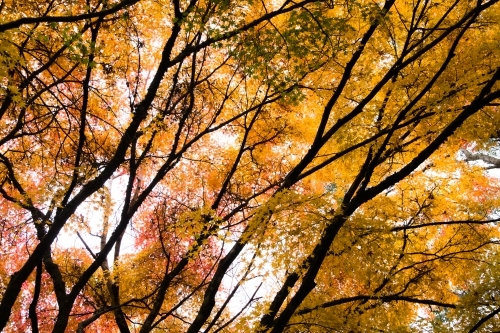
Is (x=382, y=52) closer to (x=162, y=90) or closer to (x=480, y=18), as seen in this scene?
(x=480, y=18)

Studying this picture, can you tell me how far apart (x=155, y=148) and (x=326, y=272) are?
3.41m

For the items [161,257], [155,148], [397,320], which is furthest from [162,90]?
[397,320]

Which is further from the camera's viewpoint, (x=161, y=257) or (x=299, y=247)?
(x=161, y=257)

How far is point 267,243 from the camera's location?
12.9 ft

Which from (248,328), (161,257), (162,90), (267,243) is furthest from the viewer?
(161,257)

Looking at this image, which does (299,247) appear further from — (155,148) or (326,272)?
(155,148)

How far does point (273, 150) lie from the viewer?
730cm

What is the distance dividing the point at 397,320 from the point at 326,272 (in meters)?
1.66

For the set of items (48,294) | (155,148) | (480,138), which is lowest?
(480,138)

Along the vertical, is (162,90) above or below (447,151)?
above

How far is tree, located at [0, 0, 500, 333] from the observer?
377 centimetres

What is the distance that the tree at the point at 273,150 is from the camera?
148 inches

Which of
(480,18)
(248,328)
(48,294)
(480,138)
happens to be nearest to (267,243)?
(248,328)

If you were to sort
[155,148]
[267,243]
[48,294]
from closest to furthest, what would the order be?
[267,243] → [155,148] → [48,294]
